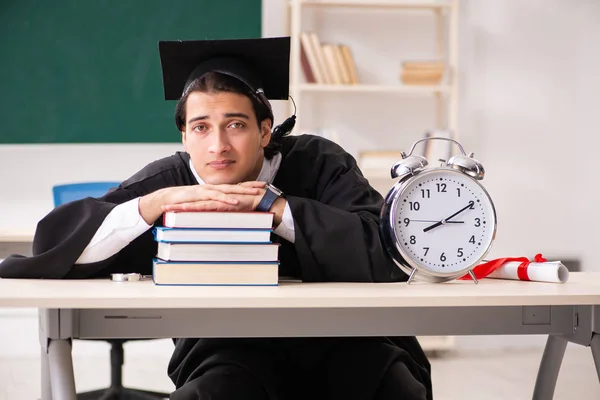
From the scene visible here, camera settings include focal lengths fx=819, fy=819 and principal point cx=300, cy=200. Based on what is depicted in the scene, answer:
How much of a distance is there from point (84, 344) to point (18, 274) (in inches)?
132

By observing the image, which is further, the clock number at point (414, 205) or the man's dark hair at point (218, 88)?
the man's dark hair at point (218, 88)

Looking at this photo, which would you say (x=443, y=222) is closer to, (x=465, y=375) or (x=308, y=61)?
(x=465, y=375)

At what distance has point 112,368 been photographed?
11.8ft

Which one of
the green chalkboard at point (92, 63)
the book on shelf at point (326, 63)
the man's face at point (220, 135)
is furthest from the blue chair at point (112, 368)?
the book on shelf at point (326, 63)

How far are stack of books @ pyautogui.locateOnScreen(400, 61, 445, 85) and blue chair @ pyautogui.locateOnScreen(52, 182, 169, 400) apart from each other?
2.09m

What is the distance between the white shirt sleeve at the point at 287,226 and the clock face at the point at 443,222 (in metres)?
0.23

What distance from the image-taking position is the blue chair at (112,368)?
355cm

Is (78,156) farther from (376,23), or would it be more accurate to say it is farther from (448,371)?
(448,371)

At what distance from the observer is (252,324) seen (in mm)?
1602

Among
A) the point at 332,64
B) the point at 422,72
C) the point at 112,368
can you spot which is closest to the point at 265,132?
the point at 112,368

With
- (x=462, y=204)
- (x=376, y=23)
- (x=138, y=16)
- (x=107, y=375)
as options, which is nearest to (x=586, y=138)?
(x=376, y=23)

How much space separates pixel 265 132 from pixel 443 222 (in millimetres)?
619

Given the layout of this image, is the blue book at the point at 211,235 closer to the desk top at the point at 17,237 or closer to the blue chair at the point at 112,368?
the blue chair at the point at 112,368

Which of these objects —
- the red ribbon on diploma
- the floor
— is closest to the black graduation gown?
the red ribbon on diploma
